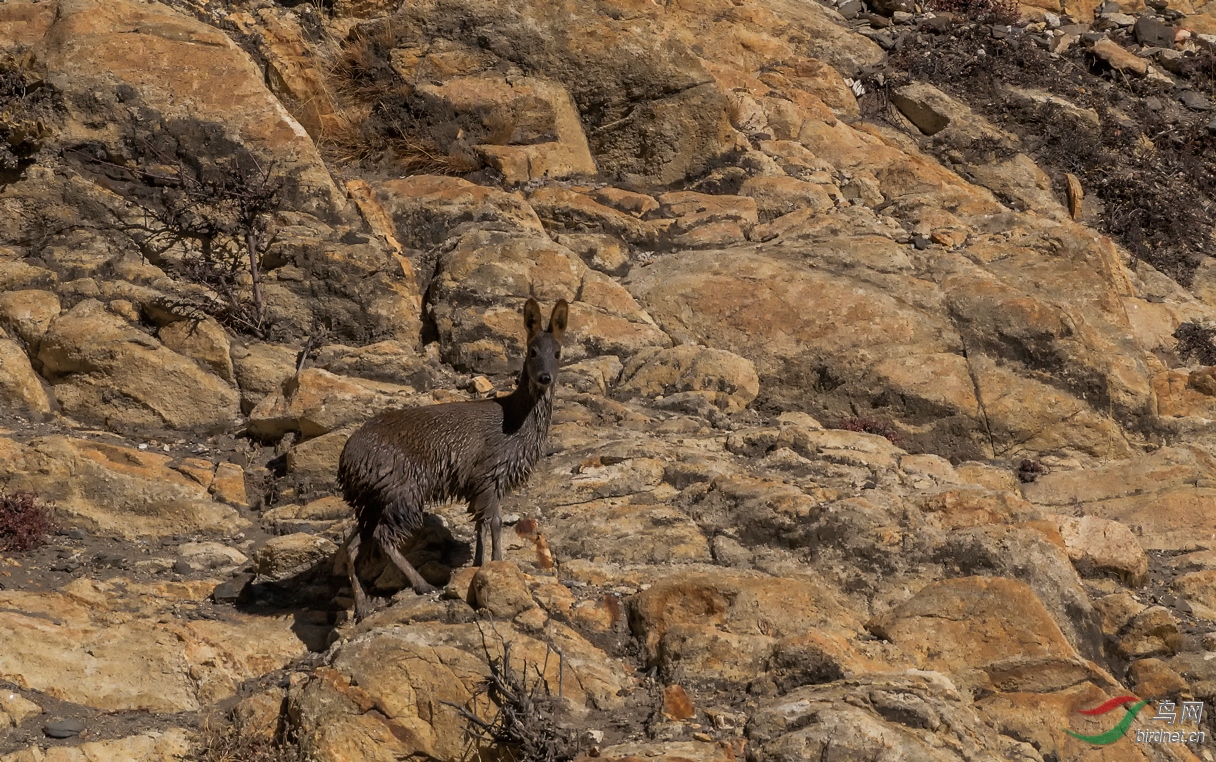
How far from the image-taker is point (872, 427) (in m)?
12.9

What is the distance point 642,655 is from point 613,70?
1047cm

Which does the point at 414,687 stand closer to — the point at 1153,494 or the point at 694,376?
the point at 694,376

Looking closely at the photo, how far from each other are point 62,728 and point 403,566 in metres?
2.57

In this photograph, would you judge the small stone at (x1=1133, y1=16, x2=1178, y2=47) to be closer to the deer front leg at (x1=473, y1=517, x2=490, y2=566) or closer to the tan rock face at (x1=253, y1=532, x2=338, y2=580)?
the deer front leg at (x1=473, y1=517, x2=490, y2=566)

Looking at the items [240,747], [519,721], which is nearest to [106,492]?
[240,747]

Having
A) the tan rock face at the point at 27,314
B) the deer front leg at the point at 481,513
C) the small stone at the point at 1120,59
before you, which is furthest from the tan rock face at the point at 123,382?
the small stone at the point at 1120,59

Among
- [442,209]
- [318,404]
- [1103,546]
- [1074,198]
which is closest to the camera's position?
[1103,546]

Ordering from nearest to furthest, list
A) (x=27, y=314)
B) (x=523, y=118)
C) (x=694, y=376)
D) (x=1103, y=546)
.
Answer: (x=1103, y=546) → (x=27, y=314) → (x=694, y=376) → (x=523, y=118)

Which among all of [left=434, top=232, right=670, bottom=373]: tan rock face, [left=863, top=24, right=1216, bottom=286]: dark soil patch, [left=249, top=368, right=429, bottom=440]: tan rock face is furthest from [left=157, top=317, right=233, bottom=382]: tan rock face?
[left=863, top=24, right=1216, bottom=286]: dark soil patch

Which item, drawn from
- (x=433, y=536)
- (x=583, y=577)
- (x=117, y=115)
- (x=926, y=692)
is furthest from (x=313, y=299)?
(x=926, y=692)

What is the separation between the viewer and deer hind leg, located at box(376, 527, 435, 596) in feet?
29.6

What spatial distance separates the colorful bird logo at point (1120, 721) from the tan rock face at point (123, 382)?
28.1ft

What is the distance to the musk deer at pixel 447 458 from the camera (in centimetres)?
907

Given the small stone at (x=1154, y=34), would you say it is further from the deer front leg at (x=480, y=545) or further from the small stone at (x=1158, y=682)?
the deer front leg at (x=480, y=545)
